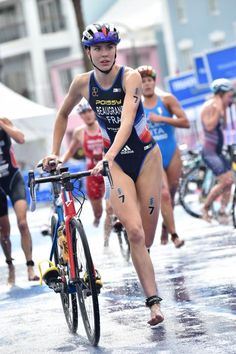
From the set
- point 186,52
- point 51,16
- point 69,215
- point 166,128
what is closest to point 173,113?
point 166,128

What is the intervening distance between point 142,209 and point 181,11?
65.0m

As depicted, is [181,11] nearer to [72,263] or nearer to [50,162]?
[50,162]

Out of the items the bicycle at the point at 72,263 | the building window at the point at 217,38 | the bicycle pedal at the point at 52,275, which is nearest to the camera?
the bicycle at the point at 72,263

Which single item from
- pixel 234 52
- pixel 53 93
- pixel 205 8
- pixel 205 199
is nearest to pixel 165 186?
pixel 205 199

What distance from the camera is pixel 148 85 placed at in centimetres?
1443

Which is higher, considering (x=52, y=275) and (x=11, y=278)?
(x=52, y=275)

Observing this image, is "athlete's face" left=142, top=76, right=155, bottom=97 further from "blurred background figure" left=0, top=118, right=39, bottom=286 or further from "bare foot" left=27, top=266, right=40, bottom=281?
"bare foot" left=27, top=266, right=40, bottom=281

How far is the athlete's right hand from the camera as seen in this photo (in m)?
8.97

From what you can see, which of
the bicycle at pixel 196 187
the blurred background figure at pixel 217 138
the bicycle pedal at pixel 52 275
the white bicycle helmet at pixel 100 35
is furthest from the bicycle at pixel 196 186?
the white bicycle helmet at pixel 100 35

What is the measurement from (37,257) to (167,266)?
393 centimetres

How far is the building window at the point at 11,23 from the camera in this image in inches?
3179

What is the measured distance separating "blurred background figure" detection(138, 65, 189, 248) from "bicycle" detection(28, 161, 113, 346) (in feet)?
16.0

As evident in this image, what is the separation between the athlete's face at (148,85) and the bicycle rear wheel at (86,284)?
5.84 meters

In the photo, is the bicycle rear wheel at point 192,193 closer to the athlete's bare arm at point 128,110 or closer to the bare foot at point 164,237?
the bare foot at point 164,237
